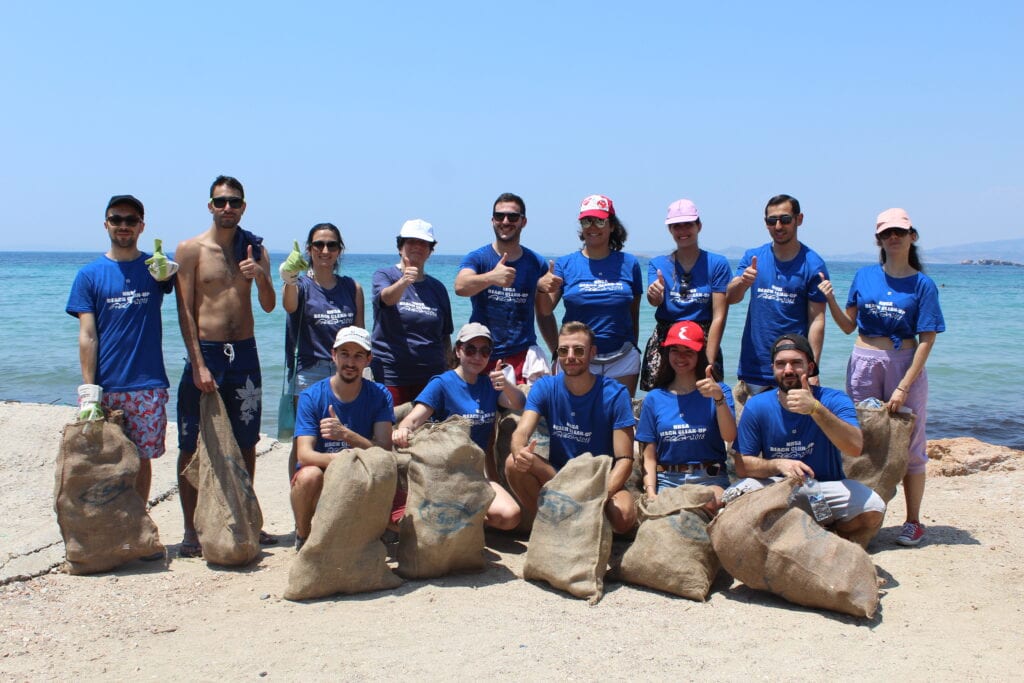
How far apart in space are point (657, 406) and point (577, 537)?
89 cm

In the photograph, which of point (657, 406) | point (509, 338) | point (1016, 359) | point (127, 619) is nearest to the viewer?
point (127, 619)

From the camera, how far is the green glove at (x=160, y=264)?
4766 mm

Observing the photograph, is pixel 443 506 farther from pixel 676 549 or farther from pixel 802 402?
pixel 802 402

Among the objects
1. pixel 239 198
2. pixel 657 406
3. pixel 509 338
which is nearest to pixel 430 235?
pixel 509 338

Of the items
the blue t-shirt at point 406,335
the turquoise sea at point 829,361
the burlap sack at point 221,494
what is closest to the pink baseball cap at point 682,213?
the blue t-shirt at point 406,335

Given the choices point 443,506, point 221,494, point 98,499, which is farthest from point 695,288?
point 98,499

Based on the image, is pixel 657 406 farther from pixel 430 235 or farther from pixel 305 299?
pixel 305 299

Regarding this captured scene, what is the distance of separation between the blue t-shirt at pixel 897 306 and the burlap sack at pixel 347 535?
9.69 feet

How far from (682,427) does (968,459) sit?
13.7ft

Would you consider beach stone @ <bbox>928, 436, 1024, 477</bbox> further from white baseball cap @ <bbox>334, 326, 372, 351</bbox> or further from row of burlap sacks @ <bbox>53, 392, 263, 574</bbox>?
row of burlap sacks @ <bbox>53, 392, 263, 574</bbox>

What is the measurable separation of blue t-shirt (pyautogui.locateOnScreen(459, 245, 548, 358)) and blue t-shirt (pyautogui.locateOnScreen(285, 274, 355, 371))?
0.77 meters

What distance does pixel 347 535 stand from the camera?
432cm

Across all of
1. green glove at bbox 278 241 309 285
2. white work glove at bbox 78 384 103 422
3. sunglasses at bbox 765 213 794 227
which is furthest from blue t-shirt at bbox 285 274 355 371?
sunglasses at bbox 765 213 794 227

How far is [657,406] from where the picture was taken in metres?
4.79
